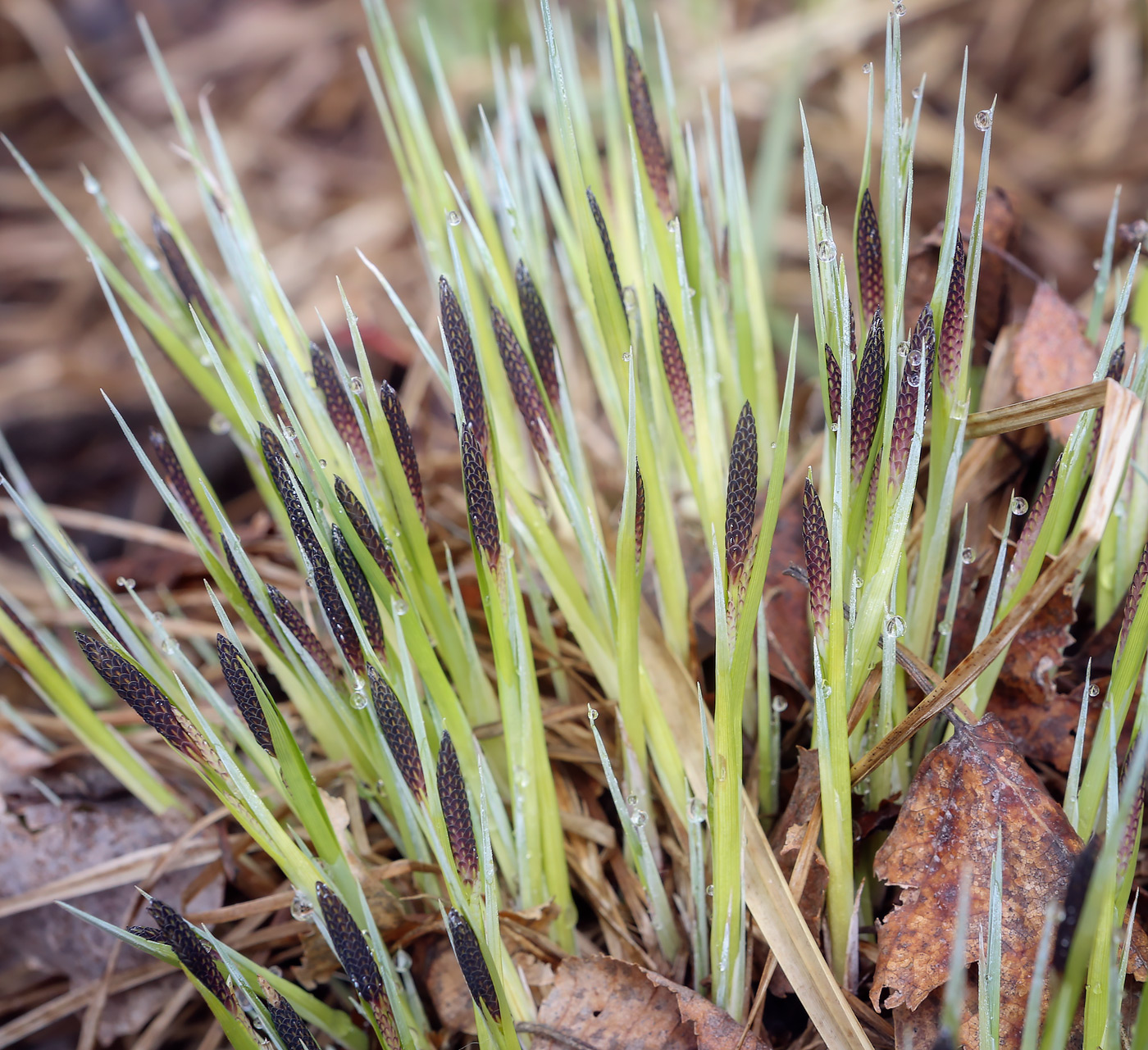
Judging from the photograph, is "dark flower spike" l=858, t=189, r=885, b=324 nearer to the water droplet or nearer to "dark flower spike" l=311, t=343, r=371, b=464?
"dark flower spike" l=311, t=343, r=371, b=464

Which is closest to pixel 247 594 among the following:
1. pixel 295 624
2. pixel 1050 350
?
pixel 295 624

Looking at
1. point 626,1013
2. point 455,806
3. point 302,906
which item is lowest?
point 626,1013

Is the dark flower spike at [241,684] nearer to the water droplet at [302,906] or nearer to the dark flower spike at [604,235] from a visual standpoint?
the water droplet at [302,906]

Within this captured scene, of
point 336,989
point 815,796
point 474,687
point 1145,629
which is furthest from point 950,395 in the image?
point 336,989

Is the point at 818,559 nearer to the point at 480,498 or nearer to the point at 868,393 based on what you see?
the point at 868,393

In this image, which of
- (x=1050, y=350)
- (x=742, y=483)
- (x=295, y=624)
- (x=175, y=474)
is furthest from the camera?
(x=1050, y=350)

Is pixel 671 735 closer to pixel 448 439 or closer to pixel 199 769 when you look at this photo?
pixel 199 769

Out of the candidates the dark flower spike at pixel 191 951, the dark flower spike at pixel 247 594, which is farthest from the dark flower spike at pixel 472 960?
→ the dark flower spike at pixel 247 594
